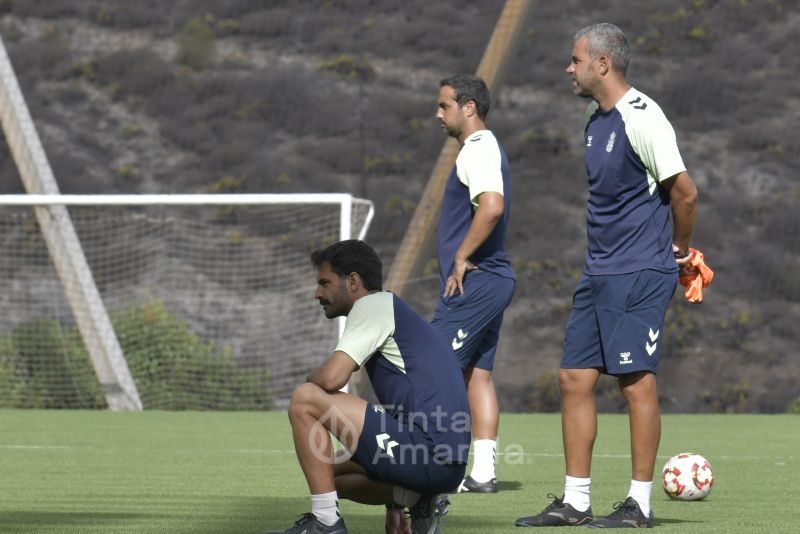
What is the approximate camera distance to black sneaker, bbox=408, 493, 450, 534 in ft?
15.2

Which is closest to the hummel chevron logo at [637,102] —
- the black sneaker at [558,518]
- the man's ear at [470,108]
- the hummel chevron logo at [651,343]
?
the hummel chevron logo at [651,343]

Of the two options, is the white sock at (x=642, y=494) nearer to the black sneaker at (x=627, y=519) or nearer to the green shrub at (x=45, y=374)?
the black sneaker at (x=627, y=519)

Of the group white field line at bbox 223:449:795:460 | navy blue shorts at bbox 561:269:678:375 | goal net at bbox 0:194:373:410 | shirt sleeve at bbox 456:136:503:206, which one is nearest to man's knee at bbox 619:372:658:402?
navy blue shorts at bbox 561:269:678:375

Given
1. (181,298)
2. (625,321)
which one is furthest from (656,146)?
(181,298)

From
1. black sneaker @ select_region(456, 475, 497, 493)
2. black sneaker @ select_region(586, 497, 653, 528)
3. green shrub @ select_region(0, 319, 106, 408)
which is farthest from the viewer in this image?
green shrub @ select_region(0, 319, 106, 408)

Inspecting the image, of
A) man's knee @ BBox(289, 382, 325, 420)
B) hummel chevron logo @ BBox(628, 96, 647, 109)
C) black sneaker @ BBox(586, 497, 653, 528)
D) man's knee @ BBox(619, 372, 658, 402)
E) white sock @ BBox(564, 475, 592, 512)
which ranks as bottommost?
black sneaker @ BBox(586, 497, 653, 528)

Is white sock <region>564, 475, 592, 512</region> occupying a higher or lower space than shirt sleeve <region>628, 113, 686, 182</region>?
lower

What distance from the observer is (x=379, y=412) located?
14.9 ft

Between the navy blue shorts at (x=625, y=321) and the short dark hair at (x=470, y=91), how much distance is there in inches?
62.4

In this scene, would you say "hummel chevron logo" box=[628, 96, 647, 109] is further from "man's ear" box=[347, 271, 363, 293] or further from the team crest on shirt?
"man's ear" box=[347, 271, 363, 293]

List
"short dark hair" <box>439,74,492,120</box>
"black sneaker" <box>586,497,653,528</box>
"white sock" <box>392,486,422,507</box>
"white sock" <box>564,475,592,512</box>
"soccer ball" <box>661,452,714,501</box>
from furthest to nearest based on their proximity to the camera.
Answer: "short dark hair" <box>439,74,492,120</box>
"soccer ball" <box>661,452,714,501</box>
"white sock" <box>564,475,592,512</box>
"black sneaker" <box>586,497,653,528</box>
"white sock" <box>392,486,422,507</box>

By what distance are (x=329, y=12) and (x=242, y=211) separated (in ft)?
8.97

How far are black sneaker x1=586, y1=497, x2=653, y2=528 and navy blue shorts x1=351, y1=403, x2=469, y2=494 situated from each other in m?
0.86

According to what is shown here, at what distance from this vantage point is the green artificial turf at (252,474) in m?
5.37
